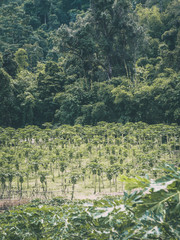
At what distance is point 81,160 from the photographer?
1297cm

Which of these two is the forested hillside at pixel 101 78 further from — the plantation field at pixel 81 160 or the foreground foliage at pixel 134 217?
the foreground foliage at pixel 134 217

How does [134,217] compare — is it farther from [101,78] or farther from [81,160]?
[101,78]

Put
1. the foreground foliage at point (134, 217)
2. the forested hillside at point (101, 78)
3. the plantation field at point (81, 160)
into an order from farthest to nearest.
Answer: the forested hillside at point (101, 78)
the plantation field at point (81, 160)
the foreground foliage at point (134, 217)

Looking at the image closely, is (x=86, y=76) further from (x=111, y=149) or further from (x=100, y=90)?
(x=111, y=149)

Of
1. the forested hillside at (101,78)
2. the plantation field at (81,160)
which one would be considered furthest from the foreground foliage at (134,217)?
the forested hillside at (101,78)

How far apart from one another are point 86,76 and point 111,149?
465 inches

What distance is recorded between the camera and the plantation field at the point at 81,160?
10562 mm

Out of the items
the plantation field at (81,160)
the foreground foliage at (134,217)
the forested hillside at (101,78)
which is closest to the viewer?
the foreground foliage at (134,217)

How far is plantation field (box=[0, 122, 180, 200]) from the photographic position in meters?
10.6

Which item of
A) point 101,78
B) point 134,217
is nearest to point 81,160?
point 134,217

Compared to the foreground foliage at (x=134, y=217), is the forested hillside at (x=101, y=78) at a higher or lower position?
higher

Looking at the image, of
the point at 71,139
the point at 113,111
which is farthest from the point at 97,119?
the point at 71,139

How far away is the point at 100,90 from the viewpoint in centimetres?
2092

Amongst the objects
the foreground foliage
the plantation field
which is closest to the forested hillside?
the plantation field
